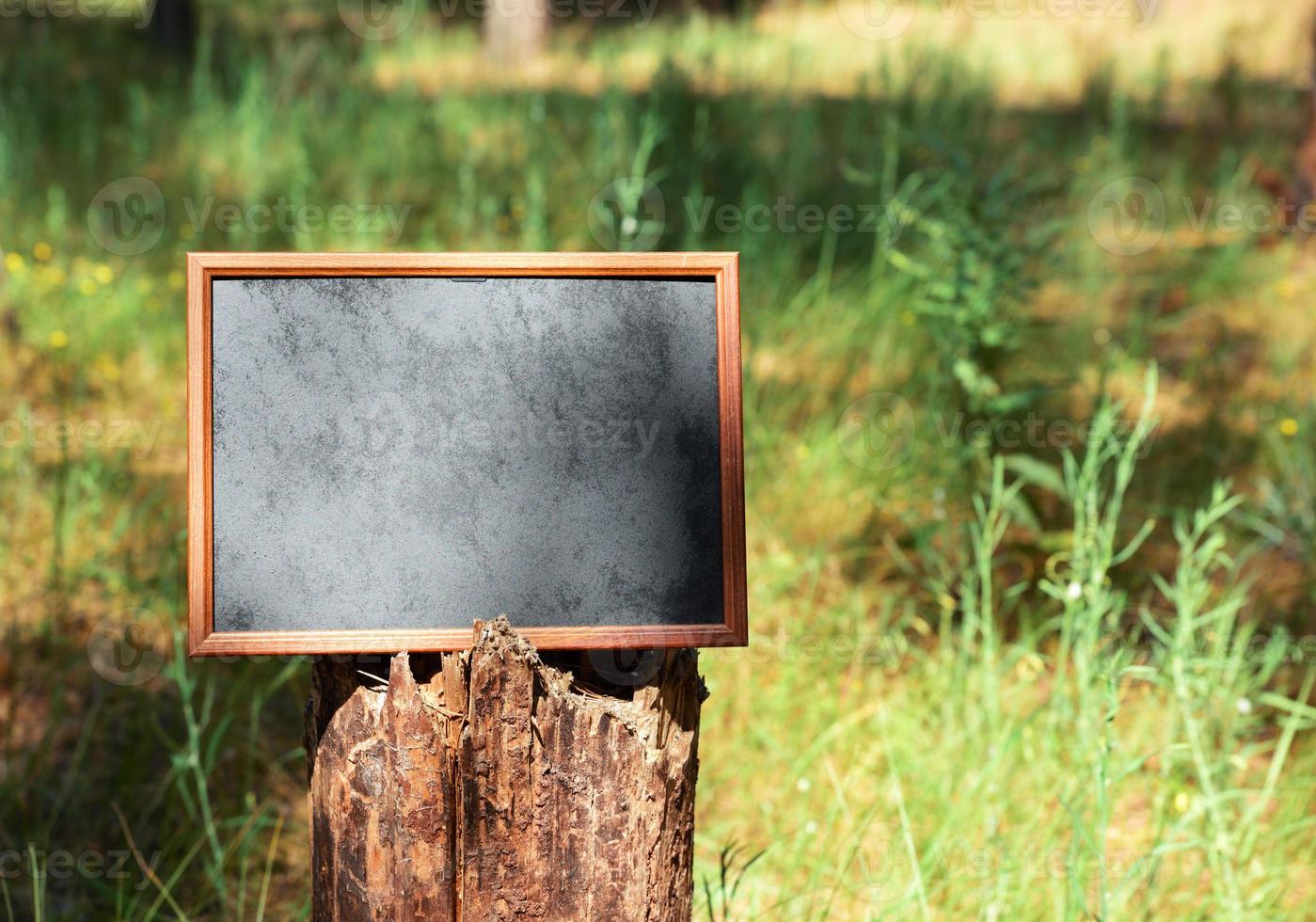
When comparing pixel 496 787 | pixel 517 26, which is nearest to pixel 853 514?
pixel 496 787

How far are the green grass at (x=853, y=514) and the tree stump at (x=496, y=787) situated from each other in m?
0.37

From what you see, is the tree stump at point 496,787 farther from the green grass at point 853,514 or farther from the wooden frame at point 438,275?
the green grass at point 853,514

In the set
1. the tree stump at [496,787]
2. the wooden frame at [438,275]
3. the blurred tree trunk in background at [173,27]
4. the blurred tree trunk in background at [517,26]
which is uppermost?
the blurred tree trunk in background at [517,26]

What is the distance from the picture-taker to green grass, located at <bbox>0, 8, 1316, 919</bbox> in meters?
2.43

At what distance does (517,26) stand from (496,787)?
9815mm

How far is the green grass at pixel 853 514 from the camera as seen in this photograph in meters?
2.43

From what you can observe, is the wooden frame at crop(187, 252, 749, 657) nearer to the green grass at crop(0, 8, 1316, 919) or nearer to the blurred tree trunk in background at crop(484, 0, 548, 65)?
the green grass at crop(0, 8, 1316, 919)

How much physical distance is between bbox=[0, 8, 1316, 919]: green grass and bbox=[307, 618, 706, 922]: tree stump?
374mm

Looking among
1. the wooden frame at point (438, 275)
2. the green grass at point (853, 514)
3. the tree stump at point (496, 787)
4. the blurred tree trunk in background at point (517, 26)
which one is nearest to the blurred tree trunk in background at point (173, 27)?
the green grass at point (853, 514)

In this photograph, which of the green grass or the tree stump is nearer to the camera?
the tree stump

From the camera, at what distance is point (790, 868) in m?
2.34

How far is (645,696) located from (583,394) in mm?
381

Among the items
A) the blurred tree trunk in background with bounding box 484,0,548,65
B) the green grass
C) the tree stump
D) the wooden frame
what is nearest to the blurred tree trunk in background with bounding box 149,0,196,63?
the green grass

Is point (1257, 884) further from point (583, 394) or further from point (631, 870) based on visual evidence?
point (583, 394)
